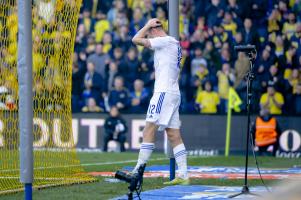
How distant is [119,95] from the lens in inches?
909

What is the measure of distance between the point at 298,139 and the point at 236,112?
6.27 ft

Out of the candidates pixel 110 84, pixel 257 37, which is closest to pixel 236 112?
pixel 257 37

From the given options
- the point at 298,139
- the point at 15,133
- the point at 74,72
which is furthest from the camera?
the point at 74,72

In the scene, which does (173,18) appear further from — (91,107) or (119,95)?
(91,107)

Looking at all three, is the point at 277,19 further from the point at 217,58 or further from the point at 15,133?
the point at 15,133

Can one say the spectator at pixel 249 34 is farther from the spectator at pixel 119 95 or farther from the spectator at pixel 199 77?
the spectator at pixel 119 95

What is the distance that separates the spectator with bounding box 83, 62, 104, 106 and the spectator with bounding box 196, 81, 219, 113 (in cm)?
337

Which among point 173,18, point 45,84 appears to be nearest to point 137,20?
point 45,84

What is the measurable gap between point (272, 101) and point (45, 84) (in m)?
10.7

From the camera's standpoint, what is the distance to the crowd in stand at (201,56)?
21.5 metres

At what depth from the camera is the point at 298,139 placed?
21.0 meters

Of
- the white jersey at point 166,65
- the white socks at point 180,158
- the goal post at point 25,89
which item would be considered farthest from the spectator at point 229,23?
the goal post at point 25,89

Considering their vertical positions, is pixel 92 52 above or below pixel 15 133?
above

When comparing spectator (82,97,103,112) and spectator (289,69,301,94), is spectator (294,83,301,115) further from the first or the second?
spectator (82,97,103,112)
